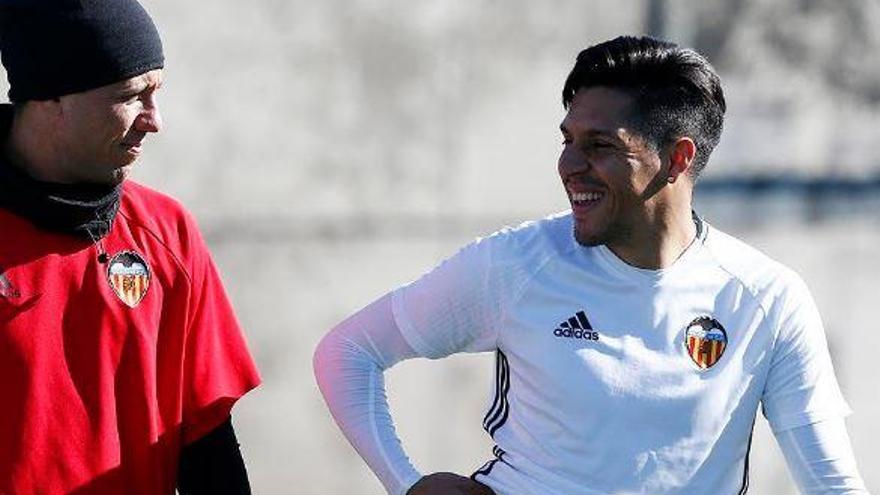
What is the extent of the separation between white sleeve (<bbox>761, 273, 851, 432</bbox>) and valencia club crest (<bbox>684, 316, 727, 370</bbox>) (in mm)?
113

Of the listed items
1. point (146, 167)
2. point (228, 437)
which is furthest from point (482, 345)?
→ point (146, 167)

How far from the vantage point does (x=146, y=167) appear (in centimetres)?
582

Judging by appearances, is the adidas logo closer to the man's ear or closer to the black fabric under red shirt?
the man's ear

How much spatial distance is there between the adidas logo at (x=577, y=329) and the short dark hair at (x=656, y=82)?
1.18ft

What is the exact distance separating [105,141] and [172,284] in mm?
293

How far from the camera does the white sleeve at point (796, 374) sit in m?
3.48

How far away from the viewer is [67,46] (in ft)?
10.7

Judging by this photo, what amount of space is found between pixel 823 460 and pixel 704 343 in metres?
0.32

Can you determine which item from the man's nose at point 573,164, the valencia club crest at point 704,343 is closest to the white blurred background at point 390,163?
the man's nose at point 573,164

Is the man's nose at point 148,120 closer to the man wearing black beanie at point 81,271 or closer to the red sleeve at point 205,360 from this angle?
the man wearing black beanie at point 81,271

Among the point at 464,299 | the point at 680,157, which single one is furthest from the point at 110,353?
the point at 680,157

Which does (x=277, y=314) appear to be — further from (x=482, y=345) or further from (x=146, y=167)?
(x=482, y=345)

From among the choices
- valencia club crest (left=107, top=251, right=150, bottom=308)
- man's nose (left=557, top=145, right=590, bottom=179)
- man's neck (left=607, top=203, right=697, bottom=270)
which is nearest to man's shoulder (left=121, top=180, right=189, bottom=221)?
valencia club crest (left=107, top=251, right=150, bottom=308)

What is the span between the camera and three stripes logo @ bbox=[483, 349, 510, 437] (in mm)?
3480
